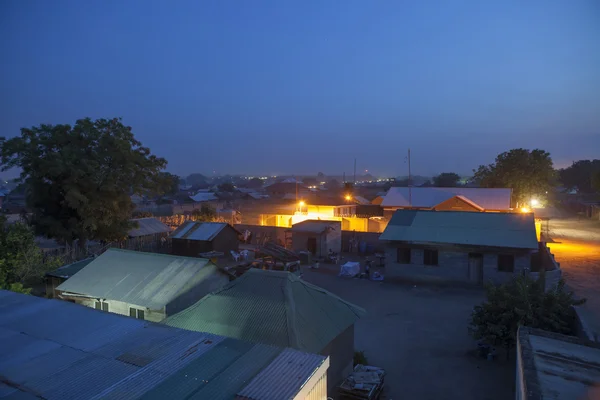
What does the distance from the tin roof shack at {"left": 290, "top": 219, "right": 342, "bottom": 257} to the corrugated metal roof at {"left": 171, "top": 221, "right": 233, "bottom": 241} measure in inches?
230

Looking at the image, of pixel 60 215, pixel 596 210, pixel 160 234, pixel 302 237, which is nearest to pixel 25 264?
pixel 60 215

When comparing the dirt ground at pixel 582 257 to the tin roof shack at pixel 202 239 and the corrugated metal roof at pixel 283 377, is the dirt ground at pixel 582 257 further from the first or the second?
the tin roof shack at pixel 202 239

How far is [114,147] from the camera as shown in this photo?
24.5m

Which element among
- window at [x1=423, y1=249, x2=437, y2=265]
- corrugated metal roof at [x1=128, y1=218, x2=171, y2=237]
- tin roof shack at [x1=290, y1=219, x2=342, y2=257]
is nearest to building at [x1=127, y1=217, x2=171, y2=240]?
corrugated metal roof at [x1=128, y1=218, x2=171, y2=237]

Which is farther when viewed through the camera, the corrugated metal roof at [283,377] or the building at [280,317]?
the building at [280,317]

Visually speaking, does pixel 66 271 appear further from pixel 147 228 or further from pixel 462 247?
pixel 462 247

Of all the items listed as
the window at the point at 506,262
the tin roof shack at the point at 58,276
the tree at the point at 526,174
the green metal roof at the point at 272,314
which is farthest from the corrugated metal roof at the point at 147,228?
the tree at the point at 526,174

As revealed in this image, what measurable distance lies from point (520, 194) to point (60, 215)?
5214 centimetres

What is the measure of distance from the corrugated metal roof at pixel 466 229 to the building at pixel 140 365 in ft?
58.9

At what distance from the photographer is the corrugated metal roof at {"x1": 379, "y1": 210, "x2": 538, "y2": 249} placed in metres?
22.0

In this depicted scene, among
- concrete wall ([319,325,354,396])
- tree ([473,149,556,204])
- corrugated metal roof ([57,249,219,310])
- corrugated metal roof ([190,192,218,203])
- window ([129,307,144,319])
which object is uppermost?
tree ([473,149,556,204])

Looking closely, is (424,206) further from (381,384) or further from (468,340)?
(381,384)

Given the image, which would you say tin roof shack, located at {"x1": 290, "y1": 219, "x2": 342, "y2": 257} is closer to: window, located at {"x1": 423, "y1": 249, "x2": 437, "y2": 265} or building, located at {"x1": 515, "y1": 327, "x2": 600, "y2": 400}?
window, located at {"x1": 423, "y1": 249, "x2": 437, "y2": 265}

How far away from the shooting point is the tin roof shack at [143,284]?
1255cm
